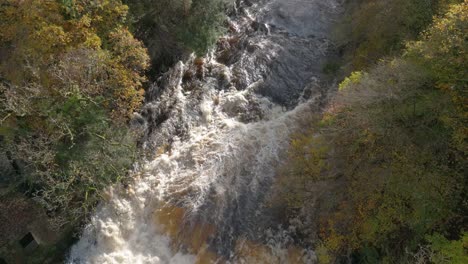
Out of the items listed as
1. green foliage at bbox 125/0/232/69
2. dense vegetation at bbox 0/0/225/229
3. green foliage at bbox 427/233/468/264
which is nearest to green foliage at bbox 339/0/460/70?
green foliage at bbox 125/0/232/69

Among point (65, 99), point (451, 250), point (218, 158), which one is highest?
point (65, 99)

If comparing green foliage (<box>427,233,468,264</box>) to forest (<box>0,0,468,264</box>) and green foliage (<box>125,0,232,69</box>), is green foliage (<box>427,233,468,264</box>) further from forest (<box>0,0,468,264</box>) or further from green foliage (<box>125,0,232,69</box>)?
green foliage (<box>125,0,232,69</box>)

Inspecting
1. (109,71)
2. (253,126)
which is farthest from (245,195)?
(109,71)

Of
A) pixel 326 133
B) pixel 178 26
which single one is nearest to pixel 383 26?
pixel 326 133

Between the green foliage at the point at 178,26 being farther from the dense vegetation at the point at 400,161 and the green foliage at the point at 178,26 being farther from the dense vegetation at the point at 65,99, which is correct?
the dense vegetation at the point at 400,161

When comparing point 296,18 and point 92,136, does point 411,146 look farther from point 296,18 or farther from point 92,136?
point 296,18

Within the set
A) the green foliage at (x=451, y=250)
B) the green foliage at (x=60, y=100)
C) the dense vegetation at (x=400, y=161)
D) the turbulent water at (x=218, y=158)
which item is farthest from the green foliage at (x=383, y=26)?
the green foliage at (x=60, y=100)

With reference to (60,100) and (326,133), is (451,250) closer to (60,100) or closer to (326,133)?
(326,133)
